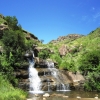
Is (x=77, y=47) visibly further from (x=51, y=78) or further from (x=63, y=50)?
(x=51, y=78)

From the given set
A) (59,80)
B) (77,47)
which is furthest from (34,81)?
(77,47)

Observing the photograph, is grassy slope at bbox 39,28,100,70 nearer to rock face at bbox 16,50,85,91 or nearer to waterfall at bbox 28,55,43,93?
rock face at bbox 16,50,85,91

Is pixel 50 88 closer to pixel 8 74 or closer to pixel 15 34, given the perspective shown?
pixel 8 74

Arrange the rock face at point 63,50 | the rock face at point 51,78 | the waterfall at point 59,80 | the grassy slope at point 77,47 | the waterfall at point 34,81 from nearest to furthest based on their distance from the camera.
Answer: the waterfall at point 34,81 → the rock face at point 51,78 → the waterfall at point 59,80 → the grassy slope at point 77,47 → the rock face at point 63,50

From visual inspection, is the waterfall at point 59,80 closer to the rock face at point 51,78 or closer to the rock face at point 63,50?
the rock face at point 51,78

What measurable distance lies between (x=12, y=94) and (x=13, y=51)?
712 inches

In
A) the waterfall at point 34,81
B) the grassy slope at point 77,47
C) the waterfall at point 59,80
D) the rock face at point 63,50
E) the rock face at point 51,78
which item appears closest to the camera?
the waterfall at point 34,81

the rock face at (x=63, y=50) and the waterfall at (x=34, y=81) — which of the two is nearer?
the waterfall at (x=34, y=81)

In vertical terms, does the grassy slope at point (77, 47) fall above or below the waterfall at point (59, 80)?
above

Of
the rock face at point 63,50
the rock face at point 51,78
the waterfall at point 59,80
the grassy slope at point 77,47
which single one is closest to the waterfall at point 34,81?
the rock face at point 51,78

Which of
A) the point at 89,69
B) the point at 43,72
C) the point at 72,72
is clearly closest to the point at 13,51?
the point at 43,72

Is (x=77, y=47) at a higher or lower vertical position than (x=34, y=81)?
higher

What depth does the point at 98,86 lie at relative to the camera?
30.5 m

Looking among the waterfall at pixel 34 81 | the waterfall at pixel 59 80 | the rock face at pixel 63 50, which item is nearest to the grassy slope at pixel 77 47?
the rock face at pixel 63 50
